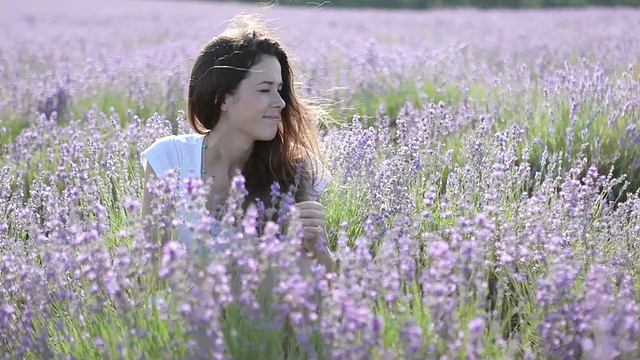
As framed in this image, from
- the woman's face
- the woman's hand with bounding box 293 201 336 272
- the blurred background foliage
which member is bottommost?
the blurred background foliage

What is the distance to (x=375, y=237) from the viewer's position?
290cm

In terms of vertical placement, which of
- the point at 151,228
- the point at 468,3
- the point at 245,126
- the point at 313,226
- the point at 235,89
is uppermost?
the point at 235,89

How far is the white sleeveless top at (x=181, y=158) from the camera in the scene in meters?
3.27

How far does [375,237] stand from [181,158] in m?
0.91

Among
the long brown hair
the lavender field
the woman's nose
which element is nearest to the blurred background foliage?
the lavender field

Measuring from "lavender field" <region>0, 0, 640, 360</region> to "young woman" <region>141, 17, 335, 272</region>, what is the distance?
22 centimetres

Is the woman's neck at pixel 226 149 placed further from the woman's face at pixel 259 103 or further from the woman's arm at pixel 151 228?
the woman's arm at pixel 151 228

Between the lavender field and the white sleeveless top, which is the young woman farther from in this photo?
the lavender field

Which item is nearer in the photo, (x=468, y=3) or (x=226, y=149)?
(x=226, y=149)

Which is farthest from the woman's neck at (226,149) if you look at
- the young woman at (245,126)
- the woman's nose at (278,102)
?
the woman's nose at (278,102)

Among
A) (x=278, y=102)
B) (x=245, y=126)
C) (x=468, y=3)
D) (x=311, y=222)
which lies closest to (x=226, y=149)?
(x=245, y=126)

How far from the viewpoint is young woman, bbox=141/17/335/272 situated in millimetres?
3297

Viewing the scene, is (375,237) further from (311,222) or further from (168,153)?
(168,153)

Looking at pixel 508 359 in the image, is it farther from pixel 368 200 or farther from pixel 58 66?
pixel 58 66
